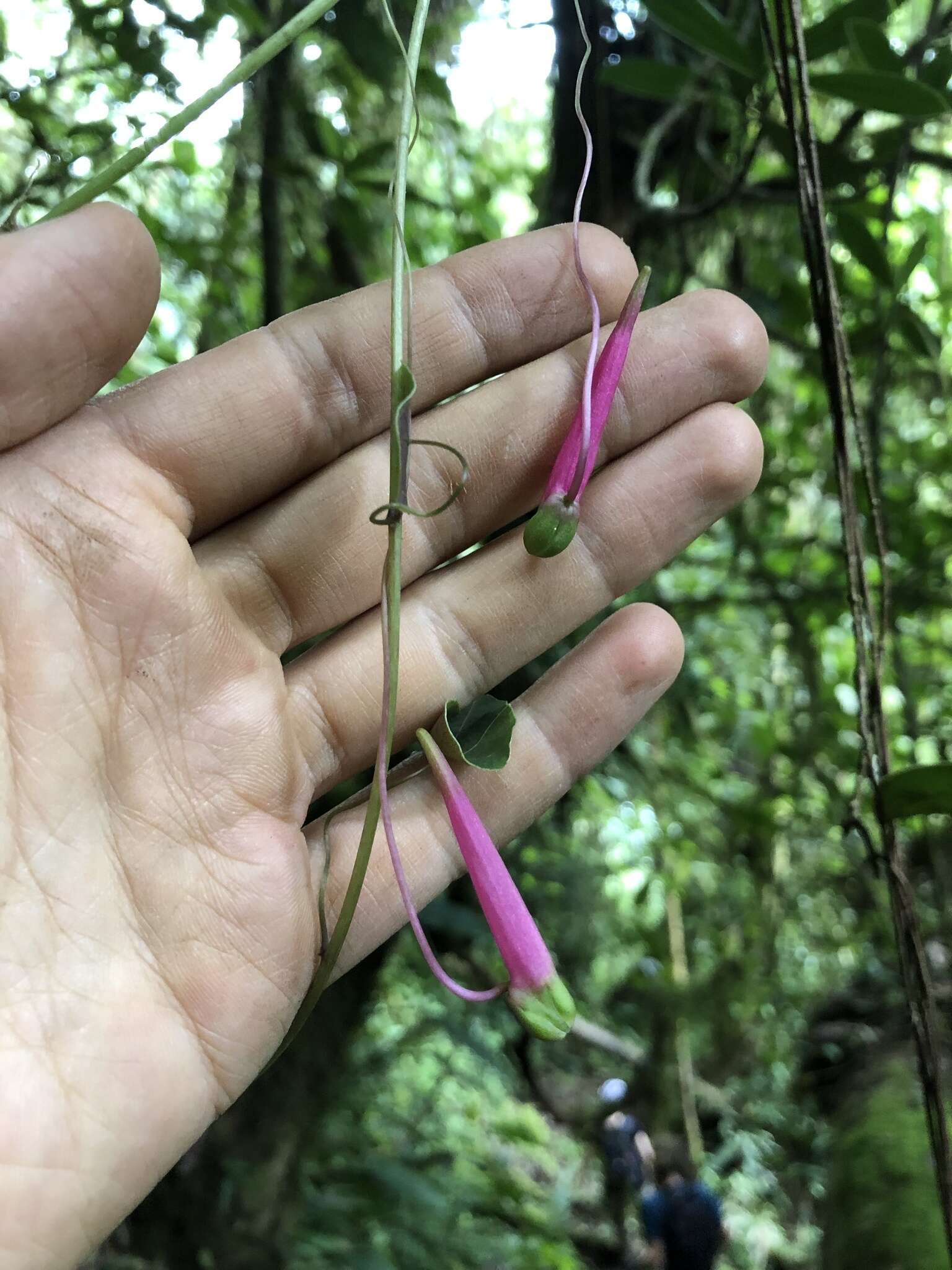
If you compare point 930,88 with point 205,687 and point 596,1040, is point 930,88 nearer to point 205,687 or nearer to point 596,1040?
point 205,687

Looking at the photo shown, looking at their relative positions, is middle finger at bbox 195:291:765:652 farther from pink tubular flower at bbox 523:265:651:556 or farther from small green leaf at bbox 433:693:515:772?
small green leaf at bbox 433:693:515:772

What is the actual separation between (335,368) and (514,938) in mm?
A: 513

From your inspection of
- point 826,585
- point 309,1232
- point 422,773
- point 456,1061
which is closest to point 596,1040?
point 456,1061

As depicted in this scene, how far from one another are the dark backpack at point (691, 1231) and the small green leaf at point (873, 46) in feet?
6.24

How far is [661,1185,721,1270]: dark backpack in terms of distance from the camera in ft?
5.86

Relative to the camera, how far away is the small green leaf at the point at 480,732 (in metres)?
0.74

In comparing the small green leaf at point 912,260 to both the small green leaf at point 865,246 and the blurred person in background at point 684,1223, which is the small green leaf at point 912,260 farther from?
the blurred person in background at point 684,1223

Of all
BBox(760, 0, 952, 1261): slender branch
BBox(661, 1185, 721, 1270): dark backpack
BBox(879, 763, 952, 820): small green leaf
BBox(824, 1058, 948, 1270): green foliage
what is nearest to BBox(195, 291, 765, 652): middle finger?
BBox(760, 0, 952, 1261): slender branch

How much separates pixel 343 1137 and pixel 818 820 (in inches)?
44.9

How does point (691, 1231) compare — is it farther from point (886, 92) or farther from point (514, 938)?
point (886, 92)

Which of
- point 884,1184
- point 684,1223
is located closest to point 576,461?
point 884,1184

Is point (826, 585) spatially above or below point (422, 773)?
above

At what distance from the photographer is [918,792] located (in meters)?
0.66

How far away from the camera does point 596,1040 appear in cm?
209
